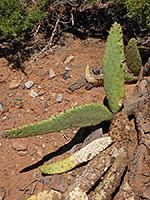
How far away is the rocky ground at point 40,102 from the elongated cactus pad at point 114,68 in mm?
567

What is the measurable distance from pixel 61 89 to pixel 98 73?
555mm

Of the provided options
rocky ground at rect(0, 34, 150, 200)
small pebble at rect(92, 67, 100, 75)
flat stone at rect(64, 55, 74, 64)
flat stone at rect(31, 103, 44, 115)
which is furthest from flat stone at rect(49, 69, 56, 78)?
small pebble at rect(92, 67, 100, 75)

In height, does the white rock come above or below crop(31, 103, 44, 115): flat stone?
above

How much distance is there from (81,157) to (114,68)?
889 mm

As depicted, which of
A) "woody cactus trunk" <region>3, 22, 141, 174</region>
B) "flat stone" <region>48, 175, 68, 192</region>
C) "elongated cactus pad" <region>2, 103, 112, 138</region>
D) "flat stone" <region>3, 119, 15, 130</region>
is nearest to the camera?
"elongated cactus pad" <region>2, 103, 112, 138</region>

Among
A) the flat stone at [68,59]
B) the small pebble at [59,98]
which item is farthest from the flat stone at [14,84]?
the flat stone at [68,59]

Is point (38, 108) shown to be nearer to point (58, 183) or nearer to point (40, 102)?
point (40, 102)

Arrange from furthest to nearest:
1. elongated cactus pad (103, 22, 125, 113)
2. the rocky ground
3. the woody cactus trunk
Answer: the rocky ground
elongated cactus pad (103, 22, 125, 113)
the woody cactus trunk

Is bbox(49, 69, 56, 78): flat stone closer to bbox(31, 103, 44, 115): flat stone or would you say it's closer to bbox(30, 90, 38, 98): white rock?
bbox(30, 90, 38, 98): white rock

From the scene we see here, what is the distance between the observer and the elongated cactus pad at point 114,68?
72.0 inches

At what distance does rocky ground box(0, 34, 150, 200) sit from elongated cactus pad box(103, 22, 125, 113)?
22.3 inches

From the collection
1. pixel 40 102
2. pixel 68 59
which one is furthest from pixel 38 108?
pixel 68 59

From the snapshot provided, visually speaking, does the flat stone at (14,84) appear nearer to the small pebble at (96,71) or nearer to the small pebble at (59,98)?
the small pebble at (59,98)

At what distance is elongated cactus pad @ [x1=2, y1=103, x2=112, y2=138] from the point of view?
5.25 feet
